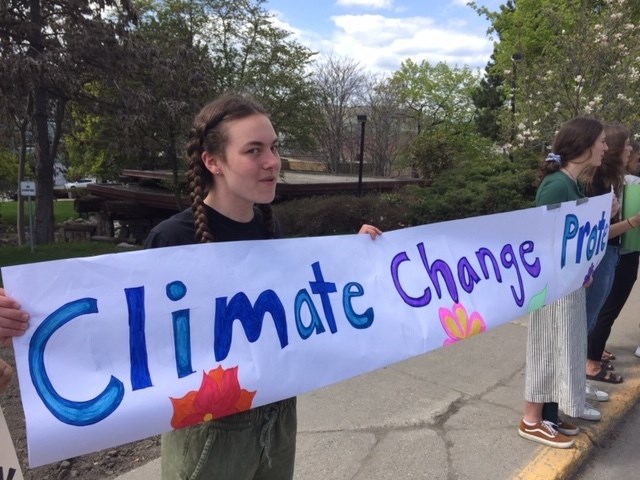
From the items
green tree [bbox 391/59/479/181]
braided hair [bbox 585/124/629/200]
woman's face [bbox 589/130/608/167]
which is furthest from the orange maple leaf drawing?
green tree [bbox 391/59/479/181]

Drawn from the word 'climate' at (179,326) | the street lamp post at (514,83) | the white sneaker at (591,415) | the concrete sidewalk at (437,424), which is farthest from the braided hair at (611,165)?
the street lamp post at (514,83)

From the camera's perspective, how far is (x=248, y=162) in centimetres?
165

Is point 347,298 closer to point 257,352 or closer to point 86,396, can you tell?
point 257,352

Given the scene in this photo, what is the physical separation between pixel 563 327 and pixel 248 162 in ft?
7.33

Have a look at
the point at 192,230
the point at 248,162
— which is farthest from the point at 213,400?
the point at 248,162

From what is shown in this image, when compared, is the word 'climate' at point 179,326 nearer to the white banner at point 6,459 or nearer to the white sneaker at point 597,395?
the white banner at point 6,459

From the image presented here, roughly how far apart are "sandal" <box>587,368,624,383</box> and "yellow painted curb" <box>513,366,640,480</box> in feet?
0.14

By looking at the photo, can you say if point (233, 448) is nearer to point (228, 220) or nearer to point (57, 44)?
point (228, 220)

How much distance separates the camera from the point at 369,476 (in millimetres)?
2852

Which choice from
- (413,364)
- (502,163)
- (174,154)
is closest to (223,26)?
(174,154)

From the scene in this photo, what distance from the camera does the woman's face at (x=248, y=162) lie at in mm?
1658

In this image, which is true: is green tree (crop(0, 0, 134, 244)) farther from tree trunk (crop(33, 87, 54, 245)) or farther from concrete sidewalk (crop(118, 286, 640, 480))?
concrete sidewalk (crop(118, 286, 640, 480))

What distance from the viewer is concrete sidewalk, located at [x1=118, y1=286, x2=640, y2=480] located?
2924 mm

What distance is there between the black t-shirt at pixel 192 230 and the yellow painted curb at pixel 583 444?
6.78 feet
